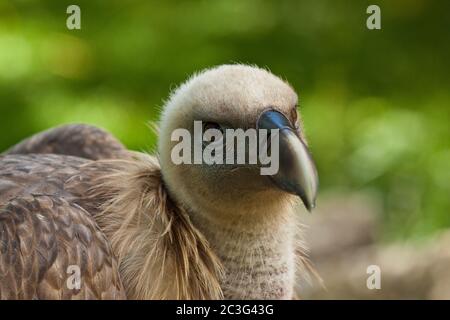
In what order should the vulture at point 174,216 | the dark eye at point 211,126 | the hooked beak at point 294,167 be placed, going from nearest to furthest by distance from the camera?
the hooked beak at point 294,167, the vulture at point 174,216, the dark eye at point 211,126

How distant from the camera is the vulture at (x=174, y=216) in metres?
2.31

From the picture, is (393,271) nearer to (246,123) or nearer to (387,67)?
(246,123)

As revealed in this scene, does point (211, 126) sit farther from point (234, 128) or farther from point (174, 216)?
point (174, 216)

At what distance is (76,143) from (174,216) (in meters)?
0.95

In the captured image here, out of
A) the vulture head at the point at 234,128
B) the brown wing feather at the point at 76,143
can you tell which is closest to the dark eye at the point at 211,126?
the vulture head at the point at 234,128

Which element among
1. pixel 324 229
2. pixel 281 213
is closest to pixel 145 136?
pixel 324 229

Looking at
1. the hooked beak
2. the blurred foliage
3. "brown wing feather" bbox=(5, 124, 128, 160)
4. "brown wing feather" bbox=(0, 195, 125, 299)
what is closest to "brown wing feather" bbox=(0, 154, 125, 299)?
"brown wing feather" bbox=(0, 195, 125, 299)

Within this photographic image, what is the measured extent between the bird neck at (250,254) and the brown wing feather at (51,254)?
10.3 inches

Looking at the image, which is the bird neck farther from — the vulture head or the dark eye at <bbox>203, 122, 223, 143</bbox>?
the dark eye at <bbox>203, 122, 223, 143</bbox>

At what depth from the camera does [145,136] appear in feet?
19.3

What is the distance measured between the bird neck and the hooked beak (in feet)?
0.74

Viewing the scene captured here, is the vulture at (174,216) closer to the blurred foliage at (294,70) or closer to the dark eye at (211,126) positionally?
the dark eye at (211,126)

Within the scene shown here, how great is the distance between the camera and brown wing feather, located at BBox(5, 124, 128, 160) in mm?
3344
